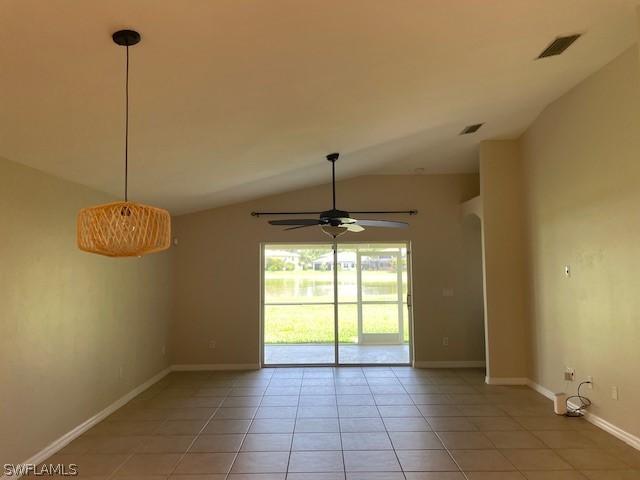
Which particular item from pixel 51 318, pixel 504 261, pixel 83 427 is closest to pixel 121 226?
pixel 51 318

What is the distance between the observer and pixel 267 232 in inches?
277

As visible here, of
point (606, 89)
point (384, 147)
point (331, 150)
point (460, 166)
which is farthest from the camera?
point (460, 166)

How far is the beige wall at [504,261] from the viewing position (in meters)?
5.73

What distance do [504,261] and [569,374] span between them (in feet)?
5.46

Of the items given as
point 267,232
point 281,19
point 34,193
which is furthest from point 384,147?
point 34,193

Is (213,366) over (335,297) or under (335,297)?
under

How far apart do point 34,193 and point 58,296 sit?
922mm

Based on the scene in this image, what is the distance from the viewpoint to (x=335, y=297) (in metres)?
7.18

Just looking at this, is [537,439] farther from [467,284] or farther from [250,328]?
[250,328]

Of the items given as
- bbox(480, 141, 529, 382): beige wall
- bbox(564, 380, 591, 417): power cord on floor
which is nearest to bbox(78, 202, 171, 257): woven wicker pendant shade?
bbox(564, 380, 591, 417): power cord on floor

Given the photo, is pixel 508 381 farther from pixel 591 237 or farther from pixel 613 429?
pixel 591 237

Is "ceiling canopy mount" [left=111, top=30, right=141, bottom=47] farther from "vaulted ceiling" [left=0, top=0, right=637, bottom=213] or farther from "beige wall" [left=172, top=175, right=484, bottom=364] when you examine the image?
"beige wall" [left=172, top=175, right=484, bottom=364]

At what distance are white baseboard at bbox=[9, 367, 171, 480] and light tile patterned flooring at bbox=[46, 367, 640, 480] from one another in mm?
92

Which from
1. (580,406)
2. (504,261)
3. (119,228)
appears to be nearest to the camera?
(119,228)
